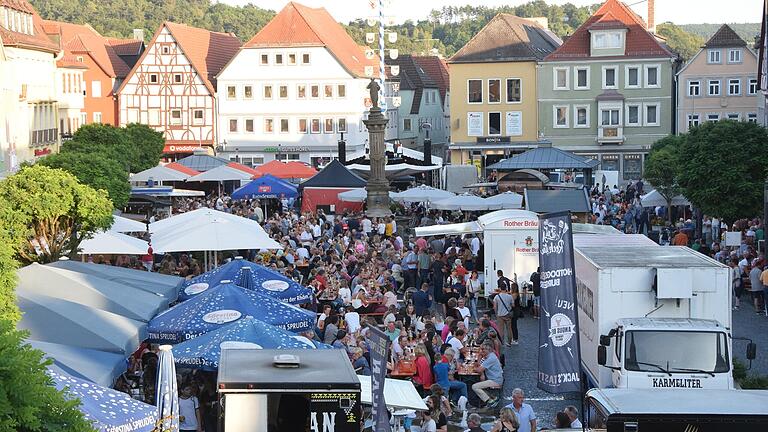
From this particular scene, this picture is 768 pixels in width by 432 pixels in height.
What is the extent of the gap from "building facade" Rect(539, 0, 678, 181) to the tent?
32116 mm

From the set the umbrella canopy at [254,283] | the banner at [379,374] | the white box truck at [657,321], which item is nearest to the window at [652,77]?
the umbrella canopy at [254,283]

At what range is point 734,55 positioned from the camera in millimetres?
77625

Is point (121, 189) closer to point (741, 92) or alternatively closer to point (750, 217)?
point (750, 217)

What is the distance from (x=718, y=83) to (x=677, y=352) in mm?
62959

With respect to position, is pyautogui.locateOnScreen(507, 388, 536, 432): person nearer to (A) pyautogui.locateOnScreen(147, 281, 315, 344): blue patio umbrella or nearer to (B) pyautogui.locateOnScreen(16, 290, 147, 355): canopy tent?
(B) pyautogui.locateOnScreen(16, 290, 147, 355): canopy tent

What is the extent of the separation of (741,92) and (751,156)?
130ft

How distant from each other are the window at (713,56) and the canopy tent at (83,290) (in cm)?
6093

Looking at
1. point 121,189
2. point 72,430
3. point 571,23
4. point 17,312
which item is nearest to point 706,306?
point 17,312

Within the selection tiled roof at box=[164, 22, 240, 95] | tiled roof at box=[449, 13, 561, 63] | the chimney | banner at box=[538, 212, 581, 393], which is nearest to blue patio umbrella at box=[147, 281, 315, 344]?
banner at box=[538, 212, 581, 393]

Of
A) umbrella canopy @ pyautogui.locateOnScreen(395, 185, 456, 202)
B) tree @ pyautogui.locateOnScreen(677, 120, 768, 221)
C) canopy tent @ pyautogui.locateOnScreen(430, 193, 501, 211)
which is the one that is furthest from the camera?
umbrella canopy @ pyautogui.locateOnScreen(395, 185, 456, 202)

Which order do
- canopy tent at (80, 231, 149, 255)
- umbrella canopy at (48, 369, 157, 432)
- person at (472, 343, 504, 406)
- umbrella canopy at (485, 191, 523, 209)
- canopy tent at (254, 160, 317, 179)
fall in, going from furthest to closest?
canopy tent at (254, 160, 317, 179) → umbrella canopy at (485, 191, 523, 209) → canopy tent at (80, 231, 149, 255) → person at (472, 343, 504, 406) → umbrella canopy at (48, 369, 157, 432)

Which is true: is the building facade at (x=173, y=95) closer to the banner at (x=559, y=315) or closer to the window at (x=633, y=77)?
the window at (x=633, y=77)

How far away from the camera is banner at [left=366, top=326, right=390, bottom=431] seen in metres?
13.8

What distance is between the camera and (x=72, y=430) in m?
9.52
